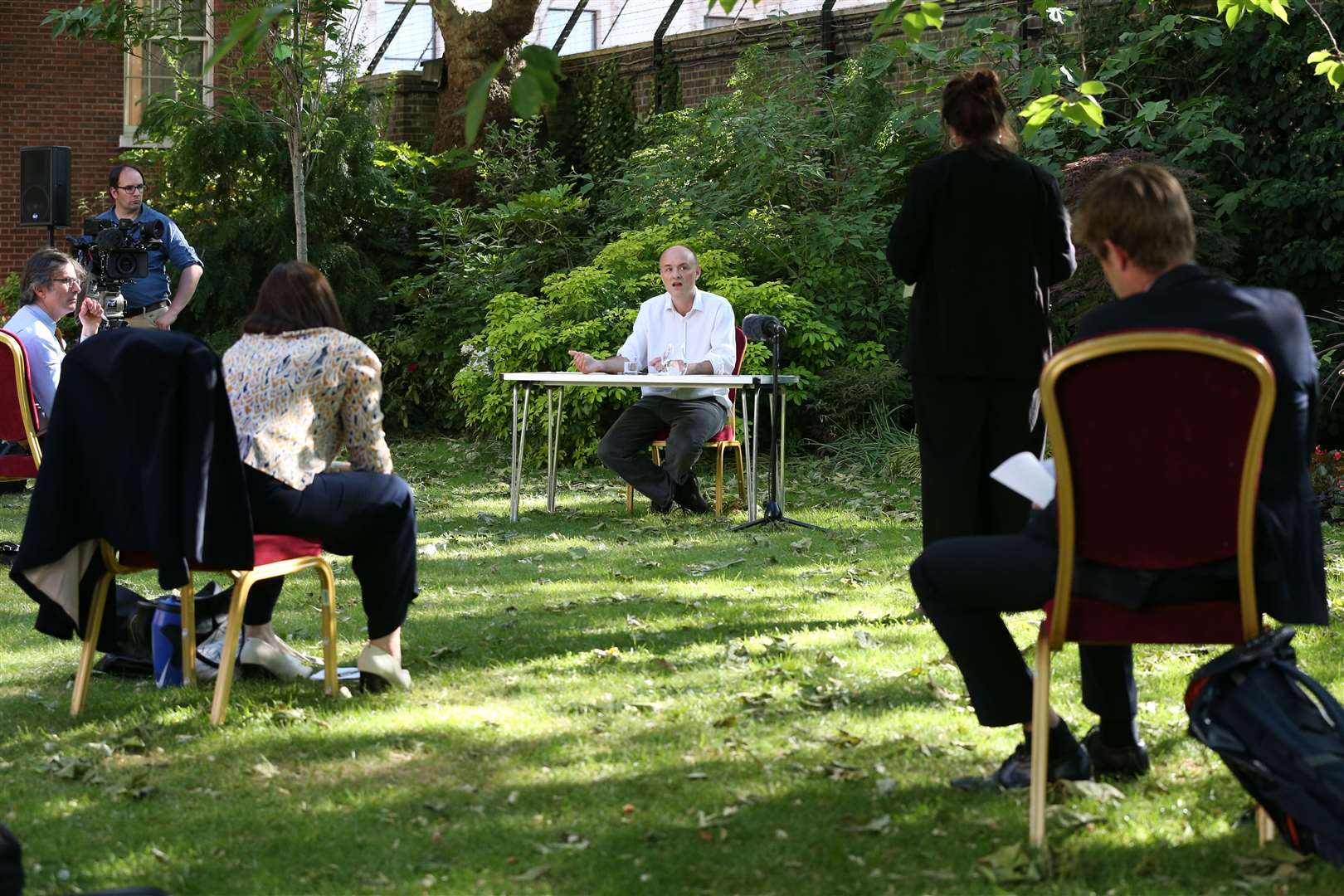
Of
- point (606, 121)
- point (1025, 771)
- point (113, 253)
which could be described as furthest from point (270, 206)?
point (1025, 771)

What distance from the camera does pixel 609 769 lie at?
12.9ft

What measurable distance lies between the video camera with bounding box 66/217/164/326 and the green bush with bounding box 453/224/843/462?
2.88 metres

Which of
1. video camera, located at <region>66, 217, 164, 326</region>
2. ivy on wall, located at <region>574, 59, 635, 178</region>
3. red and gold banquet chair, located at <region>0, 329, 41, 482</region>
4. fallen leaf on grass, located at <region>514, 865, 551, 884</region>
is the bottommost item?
fallen leaf on grass, located at <region>514, 865, 551, 884</region>

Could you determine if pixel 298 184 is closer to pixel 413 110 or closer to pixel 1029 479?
pixel 413 110

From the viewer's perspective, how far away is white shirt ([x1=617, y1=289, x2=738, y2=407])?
8.84 metres

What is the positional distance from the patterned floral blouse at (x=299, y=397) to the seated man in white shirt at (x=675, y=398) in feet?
13.5

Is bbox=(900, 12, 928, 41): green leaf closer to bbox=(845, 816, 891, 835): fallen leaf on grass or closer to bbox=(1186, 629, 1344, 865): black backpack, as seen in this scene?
bbox=(1186, 629, 1344, 865): black backpack

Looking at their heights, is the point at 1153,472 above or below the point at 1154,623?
above

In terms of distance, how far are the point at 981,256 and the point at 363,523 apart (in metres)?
1.97

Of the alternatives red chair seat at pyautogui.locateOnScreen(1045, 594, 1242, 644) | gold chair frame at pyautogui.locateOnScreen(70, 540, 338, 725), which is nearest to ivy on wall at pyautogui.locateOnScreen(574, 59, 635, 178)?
gold chair frame at pyautogui.locateOnScreen(70, 540, 338, 725)

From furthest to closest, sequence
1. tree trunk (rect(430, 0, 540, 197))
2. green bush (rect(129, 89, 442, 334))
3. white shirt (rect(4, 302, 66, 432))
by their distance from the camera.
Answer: tree trunk (rect(430, 0, 540, 197)), green bush (rect(129, 89, 442, 334)), white shirt (rect(4, 302, 66, 432))

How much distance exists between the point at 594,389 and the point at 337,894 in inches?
330

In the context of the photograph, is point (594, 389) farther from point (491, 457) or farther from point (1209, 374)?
point (1209, 374)

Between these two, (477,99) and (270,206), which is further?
(270,206)
